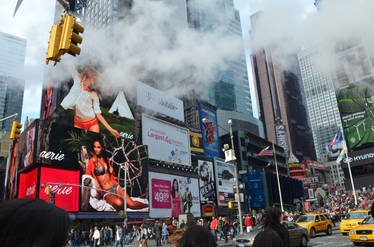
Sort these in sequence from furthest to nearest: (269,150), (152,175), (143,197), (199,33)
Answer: (199,33), (152,175), (143,197), (269,150)

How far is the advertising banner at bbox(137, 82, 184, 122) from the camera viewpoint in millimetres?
67375

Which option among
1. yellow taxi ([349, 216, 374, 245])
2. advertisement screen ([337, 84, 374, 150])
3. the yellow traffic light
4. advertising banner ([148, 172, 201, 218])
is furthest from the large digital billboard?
advertisement screen ([337, 84, 374, 150])

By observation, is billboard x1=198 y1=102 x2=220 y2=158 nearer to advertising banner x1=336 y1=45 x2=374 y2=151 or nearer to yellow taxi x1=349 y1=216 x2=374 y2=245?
advertising banner x1=336 y1=45 x2=374 y2=151

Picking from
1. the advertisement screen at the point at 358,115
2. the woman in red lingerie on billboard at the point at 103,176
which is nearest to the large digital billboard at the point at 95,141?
the woman in red lingerie on billboard at the point at 103,176

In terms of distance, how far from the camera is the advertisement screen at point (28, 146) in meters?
42.1

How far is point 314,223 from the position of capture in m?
21.9

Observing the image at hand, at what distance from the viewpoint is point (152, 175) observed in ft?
195

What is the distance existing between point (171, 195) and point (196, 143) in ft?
70.7

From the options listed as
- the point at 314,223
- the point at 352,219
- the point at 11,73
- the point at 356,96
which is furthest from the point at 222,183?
the point at 11,73

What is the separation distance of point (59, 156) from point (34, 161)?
331 cm

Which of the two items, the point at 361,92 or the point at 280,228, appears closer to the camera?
the point at 280,228

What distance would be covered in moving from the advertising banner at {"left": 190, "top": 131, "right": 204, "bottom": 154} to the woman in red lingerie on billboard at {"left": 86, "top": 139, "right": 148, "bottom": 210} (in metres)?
31.1

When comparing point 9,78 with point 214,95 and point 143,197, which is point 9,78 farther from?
point 143,197

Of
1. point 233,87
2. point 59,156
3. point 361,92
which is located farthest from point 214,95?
point 59,156
